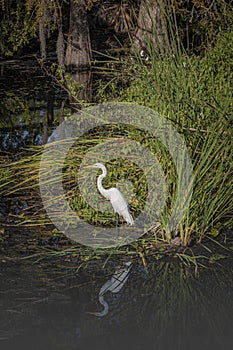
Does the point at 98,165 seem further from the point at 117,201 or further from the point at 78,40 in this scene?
the point at 78,40

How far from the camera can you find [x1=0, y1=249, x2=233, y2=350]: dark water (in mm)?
3570

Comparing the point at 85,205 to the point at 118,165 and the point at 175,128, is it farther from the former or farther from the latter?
the point at 175,128

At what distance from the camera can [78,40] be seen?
12188 mm

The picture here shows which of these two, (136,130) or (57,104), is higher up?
(136,130)

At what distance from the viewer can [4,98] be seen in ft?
35.7

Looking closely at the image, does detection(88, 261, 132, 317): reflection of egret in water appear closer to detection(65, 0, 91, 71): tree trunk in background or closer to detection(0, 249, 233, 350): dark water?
detection(0, 249, 233, 350): dark water

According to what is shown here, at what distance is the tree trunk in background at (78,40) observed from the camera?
12.1 metres

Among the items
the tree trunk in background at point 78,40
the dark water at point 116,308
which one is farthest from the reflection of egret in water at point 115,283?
the tree trunk in background at point 78,40

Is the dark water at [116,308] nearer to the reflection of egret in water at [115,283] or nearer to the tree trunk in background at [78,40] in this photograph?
the reflection of egret in water at [115,283]

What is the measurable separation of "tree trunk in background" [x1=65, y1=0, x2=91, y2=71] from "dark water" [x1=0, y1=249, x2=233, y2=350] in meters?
8.25

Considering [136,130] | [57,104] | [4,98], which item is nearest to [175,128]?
[136,130]

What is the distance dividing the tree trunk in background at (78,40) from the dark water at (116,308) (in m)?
8.25

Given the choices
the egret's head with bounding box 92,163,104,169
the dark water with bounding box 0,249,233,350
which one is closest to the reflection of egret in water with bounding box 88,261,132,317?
the dark water with bounding box 0,249,233,350

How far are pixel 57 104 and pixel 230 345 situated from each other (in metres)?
7.27
